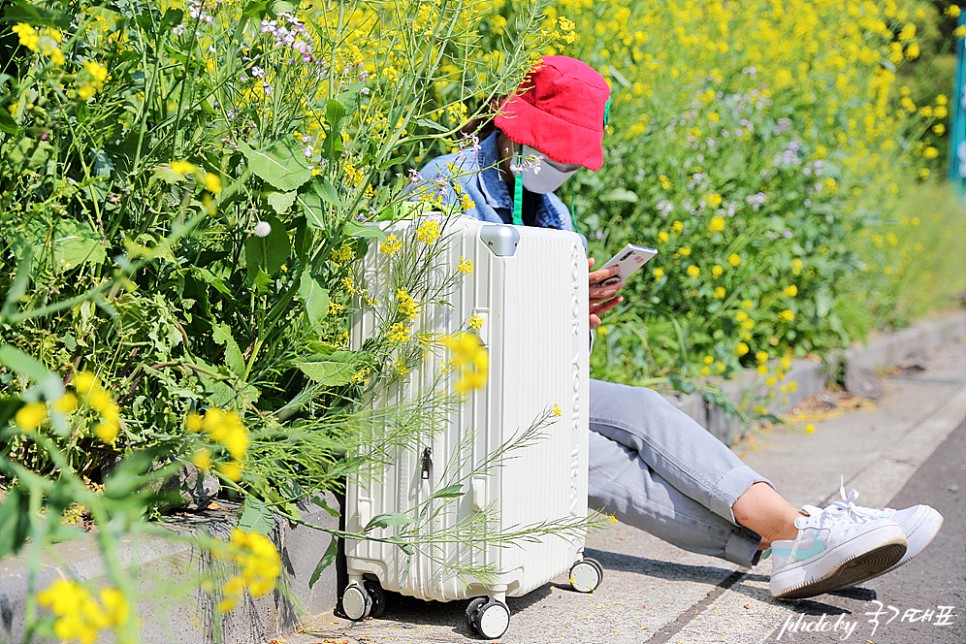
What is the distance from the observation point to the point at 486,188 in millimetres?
2584

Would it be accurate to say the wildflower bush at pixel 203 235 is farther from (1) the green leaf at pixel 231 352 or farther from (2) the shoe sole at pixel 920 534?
(2) the shoe sole at pixel 920 534

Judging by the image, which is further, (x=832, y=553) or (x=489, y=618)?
(x=832, y=553)

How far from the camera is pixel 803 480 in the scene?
12.3ft

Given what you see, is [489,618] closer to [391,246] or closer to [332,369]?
[332,369]

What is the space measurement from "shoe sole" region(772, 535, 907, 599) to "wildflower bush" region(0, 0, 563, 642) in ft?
3.28

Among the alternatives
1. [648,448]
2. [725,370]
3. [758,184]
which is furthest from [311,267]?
[758,184]

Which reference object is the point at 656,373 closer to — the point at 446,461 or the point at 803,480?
the point at 803,480

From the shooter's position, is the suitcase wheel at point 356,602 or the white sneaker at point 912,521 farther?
the white sneaker at point 912,521

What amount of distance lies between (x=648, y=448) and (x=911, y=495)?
4.96 ft

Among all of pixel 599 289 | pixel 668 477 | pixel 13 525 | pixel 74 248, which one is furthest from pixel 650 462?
pixel 13 525

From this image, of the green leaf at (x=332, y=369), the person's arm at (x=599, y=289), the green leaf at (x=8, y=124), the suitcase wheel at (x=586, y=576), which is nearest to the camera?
the green leaf at (x=8, y=124)

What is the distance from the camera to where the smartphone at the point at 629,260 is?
261cm

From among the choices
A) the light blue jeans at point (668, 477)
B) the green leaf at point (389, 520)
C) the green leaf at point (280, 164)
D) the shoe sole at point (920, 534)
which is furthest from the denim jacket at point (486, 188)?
the shoe sole at point (920, 534)

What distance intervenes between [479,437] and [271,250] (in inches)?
21.4
